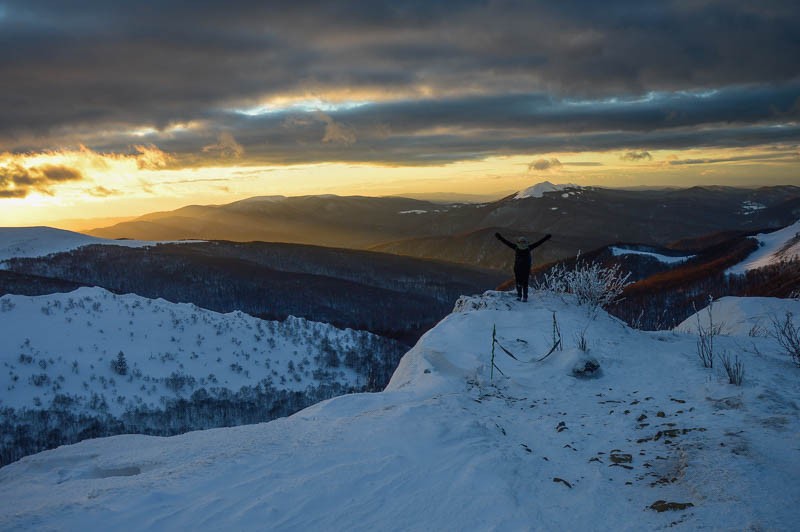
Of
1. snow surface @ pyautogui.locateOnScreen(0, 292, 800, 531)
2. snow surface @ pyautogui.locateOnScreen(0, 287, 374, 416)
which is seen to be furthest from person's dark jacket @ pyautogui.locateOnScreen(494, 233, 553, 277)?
snow surface @ pyautogui.locateOnScreen(0, 287, 374, 416)

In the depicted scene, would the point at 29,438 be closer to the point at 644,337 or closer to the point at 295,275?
the point at 644,337

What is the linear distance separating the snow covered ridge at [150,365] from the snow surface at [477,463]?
25.6 m

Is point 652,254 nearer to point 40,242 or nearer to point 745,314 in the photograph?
point 745,314

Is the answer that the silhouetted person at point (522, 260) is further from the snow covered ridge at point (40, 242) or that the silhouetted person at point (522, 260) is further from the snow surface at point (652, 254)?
the snow covered ridge at point (40, 242)

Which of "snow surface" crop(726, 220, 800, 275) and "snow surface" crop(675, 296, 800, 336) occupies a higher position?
"snow surface" crop(675, 296, 800, 336)

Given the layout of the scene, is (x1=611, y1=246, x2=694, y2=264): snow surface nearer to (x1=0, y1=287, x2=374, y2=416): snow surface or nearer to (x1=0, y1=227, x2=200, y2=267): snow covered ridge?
(x1=0, y1=287, x2=374, y2=416): snow surface

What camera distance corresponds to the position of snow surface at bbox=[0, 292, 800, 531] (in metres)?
4.93

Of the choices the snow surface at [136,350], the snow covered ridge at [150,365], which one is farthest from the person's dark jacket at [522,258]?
the snow surface at [136,350]

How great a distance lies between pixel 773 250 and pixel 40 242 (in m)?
178

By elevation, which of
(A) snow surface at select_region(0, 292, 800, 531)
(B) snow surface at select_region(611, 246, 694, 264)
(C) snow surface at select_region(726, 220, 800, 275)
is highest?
(A) snow surface at select_region(0, 292, 800, 531)

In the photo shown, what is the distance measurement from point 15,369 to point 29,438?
8.71 m

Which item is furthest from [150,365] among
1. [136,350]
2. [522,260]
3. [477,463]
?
[477,463]

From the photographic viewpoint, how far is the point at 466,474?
231 inches

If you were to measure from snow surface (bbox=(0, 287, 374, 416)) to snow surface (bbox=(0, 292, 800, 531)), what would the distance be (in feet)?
93.7
